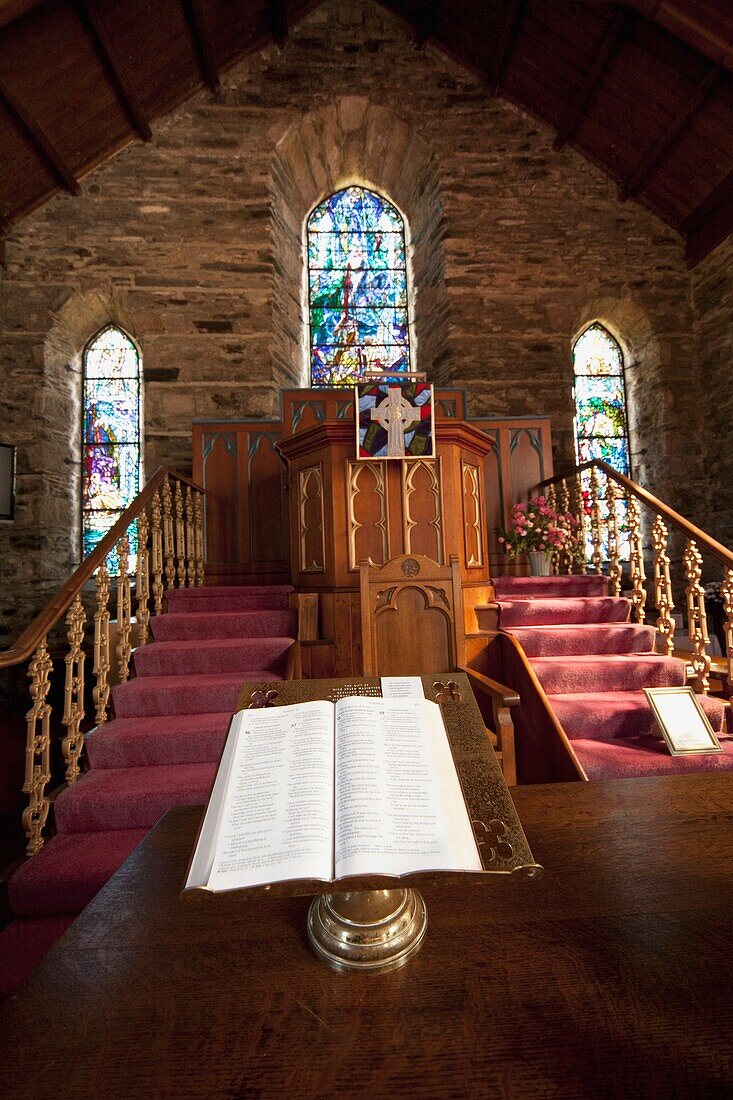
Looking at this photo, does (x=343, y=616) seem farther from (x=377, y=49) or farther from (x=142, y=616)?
(x=377, y=49)

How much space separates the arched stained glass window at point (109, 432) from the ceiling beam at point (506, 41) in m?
5.10

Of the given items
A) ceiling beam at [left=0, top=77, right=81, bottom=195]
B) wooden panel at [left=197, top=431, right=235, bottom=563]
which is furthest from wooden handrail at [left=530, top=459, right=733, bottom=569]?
ceiling beam at [left=0, top=77, right=81, bottom=195]

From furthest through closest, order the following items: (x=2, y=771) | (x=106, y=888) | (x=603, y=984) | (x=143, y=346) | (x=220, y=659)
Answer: (x=143, y=346) → (x=2, y=771) → (x=220, y=659) → (x=106, y=888) → (x=603, y=984)

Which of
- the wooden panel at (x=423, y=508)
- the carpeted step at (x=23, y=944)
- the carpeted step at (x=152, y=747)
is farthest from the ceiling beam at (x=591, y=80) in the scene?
the carpeted step at (x=23, y=944)

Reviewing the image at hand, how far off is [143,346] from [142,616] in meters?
3.81

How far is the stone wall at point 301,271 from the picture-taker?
592 centimetres

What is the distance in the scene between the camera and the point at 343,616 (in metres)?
3.76

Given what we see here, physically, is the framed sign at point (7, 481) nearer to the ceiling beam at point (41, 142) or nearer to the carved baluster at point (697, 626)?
the ceiling beam at point (41, 142)

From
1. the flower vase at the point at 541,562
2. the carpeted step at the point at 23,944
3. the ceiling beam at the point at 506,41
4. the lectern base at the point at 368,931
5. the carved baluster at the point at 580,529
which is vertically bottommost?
the carpeted step at the point at 23,944

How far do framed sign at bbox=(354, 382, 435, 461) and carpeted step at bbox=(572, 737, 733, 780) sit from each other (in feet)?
7.19

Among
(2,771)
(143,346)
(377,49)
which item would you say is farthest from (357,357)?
(2,771)

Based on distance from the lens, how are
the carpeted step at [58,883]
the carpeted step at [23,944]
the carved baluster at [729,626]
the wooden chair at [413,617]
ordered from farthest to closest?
1. the carved baluster at [729,626]
2. the wooden chair at [413,617]
3. the carpeted step at [58,883]
4. the carpeted step at [23,944]

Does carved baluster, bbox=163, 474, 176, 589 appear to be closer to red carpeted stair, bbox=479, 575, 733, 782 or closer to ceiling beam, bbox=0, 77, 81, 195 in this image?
red carpeted stair, bbox=479, 575, 733, 782

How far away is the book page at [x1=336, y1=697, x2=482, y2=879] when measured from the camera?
2.05ft
